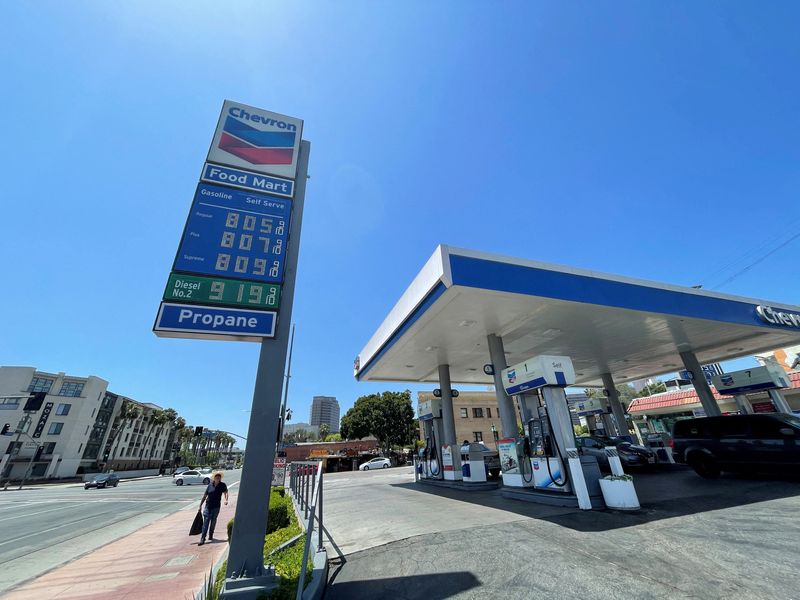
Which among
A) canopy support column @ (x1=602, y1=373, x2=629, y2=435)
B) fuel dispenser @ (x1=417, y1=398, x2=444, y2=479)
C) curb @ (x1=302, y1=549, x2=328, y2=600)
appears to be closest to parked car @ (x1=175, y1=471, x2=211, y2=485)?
fuel dispenser @ (x1=417, y1=398, x2=444, y2=479)

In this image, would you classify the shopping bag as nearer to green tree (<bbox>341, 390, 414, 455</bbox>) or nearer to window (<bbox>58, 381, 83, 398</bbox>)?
green tree (<bbox>341, 390, 414, 455</bbox>)

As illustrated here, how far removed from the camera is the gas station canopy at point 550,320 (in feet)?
30.9

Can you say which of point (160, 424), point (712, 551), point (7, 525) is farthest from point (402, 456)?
point (160, 424)

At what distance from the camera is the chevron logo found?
20.3ft

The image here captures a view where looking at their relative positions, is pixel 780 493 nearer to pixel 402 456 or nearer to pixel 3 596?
pixel 3 596

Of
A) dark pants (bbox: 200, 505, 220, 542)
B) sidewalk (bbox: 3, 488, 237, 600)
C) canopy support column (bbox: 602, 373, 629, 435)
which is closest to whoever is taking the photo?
sidewalk (bbox: 3, 488, 237, 600)

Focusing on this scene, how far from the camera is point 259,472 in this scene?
420 centimetres

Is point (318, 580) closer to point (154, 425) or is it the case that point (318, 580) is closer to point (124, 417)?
point (124, 417)

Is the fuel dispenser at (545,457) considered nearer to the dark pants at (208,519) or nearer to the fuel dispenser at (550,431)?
the fuel dispenser at (550,431)

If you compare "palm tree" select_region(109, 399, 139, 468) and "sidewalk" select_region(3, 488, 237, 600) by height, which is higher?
"palm tree" select_region(109, 399, 139, 468)

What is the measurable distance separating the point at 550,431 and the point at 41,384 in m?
72.7

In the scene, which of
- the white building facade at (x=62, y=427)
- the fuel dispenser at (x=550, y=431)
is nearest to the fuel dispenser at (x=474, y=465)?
the fuel dispenser at (x=550, y=431)

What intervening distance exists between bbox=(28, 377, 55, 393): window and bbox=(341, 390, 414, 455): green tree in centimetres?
4695

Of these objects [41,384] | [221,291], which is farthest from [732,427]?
[41,384]
